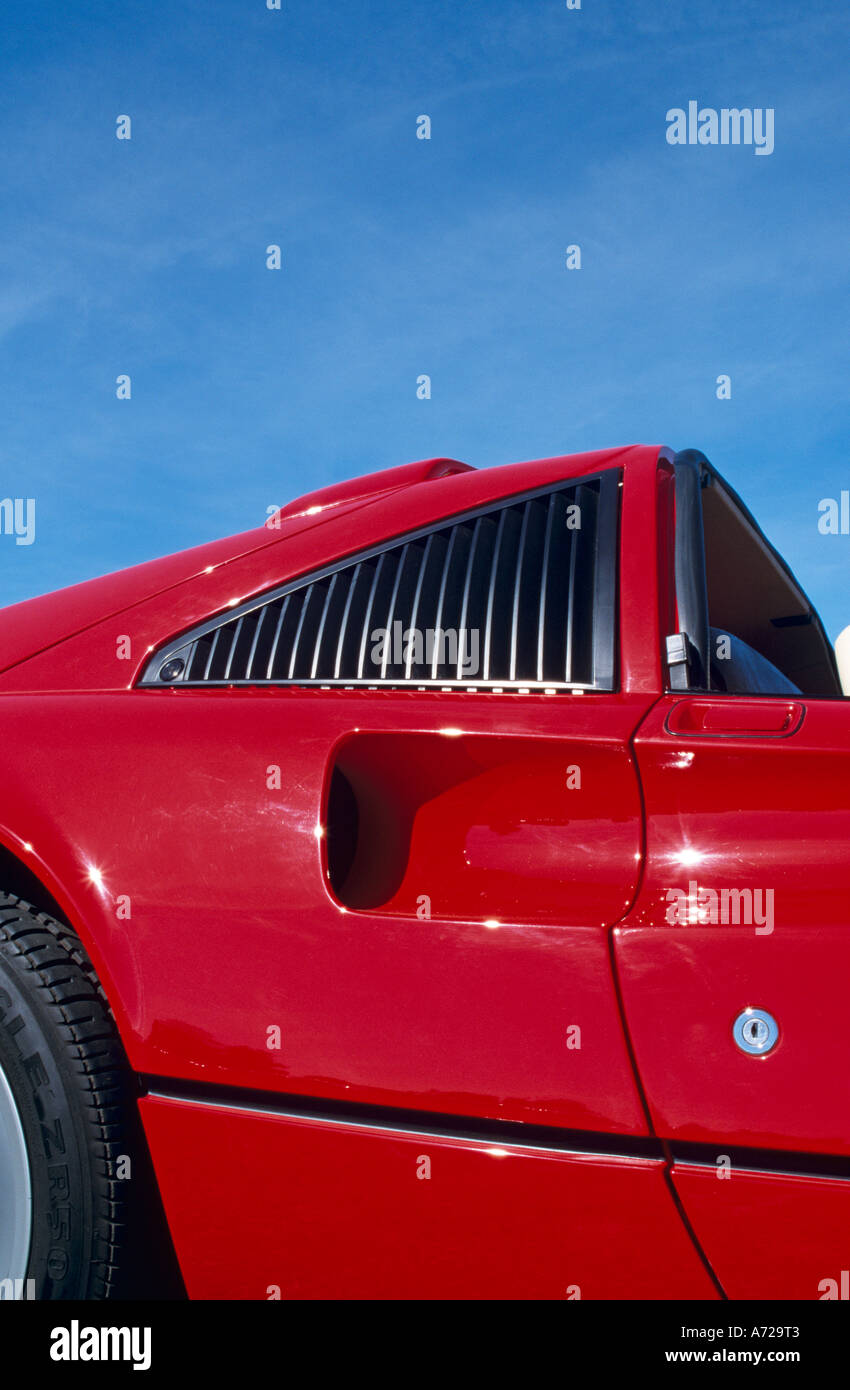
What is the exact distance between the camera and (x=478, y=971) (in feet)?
4.33

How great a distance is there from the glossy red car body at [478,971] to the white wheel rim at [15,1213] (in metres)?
0.20

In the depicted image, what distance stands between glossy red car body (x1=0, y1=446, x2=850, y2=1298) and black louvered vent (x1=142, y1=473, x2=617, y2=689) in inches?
1.8

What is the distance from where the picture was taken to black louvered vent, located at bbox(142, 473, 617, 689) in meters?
1.56

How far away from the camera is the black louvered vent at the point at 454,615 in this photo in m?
1.56

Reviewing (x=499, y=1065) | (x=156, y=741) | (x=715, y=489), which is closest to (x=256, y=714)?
(x=156, y=741)

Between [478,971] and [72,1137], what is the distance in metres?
0.68

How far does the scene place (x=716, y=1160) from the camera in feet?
4.09

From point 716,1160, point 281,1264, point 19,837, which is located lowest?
point 281,1264

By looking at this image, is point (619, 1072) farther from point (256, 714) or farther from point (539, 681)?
point (256, 714)

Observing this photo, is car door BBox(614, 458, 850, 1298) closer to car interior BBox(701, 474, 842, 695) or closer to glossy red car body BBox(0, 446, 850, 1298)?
glossy red car body BBox(0, 446, 850, 1298)
